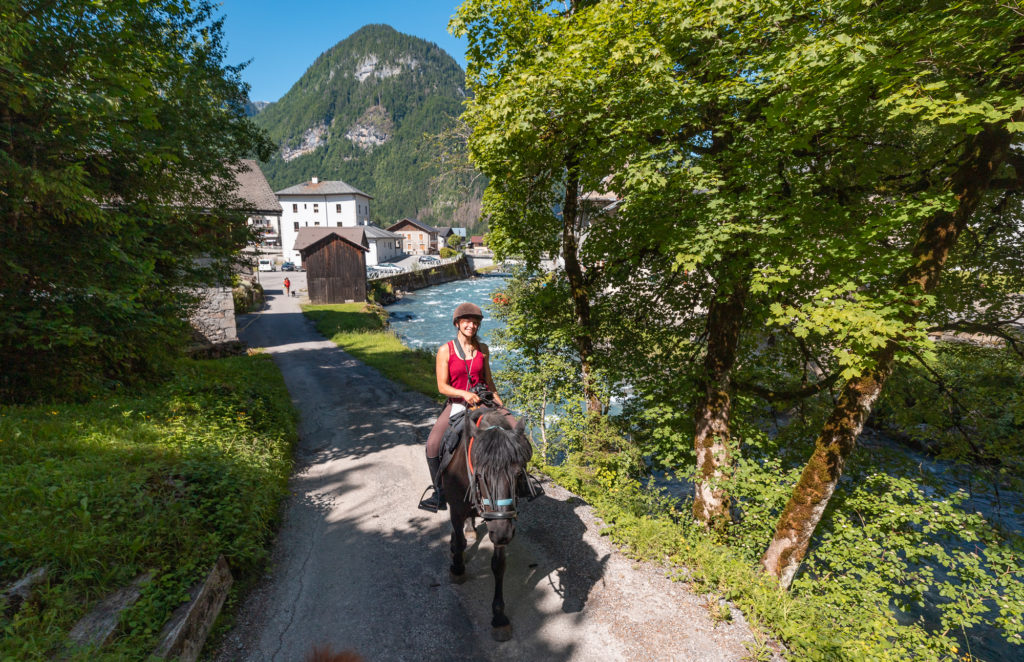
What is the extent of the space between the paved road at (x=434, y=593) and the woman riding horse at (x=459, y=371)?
3.21 ft

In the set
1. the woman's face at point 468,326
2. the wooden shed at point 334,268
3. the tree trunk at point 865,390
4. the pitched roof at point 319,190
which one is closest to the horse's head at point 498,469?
the woman's face at point 468,326

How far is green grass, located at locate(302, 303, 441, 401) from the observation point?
15.6 metres

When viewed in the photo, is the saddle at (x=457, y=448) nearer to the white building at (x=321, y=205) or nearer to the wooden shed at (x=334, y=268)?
the wooden shed at (x=334, y=268)

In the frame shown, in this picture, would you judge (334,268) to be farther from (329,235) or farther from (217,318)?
(217,318)

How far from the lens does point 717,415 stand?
801cm

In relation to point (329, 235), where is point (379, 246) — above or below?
above

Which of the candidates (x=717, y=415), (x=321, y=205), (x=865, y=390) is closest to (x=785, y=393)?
(x=717, y=415)

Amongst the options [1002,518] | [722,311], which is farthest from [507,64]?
[1002,518]

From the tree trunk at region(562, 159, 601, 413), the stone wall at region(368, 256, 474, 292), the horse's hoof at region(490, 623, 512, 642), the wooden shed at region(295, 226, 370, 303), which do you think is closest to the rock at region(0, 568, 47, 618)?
the horse's hoof at region(490, 623, 512, 642)

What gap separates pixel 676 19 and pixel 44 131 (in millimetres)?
9016

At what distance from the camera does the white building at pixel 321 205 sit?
281 ft

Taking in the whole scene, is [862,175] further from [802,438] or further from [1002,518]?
[1002,518]

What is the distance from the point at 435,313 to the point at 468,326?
36.4 metres

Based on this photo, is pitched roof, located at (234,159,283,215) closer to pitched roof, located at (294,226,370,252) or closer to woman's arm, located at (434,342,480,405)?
pitched roof, located at (294,226,370,252)
